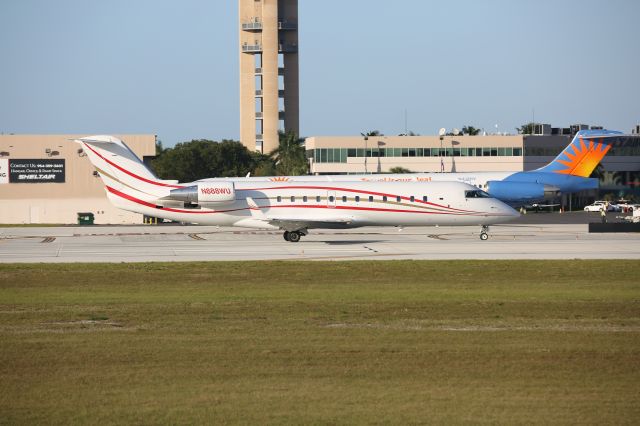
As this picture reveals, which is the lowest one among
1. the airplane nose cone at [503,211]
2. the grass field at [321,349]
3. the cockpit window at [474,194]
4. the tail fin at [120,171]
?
the grass field at [321,349]

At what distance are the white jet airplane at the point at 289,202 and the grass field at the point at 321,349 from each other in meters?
14.8

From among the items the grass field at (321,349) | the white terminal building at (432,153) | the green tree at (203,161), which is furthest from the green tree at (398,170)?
the grass field at (321,349)

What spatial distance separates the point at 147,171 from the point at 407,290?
2149 cm

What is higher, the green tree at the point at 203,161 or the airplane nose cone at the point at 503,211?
the green tree at the point at 203,161

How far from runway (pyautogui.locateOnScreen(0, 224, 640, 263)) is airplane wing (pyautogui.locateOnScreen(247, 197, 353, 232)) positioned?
0.83m

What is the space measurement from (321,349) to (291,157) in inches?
3609

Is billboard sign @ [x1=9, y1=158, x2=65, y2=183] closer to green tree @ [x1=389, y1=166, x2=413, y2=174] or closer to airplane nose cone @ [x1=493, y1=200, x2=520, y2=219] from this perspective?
green tree @ [x1=389, y1=166, x2=413, y2=174]

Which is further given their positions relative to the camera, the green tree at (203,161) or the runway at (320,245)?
the green tree at (203,161)

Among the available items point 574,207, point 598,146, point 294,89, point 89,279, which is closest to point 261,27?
point 294,89

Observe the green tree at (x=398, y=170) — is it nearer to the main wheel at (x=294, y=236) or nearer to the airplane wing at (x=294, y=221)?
the main wheel at (x=294, y=236)

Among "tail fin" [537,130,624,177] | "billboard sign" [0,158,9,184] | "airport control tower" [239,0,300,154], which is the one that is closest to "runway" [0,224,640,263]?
"tail fin" [537,130,624,177]

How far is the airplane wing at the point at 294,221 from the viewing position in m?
42.5

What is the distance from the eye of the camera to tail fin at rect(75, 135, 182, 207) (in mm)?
42531

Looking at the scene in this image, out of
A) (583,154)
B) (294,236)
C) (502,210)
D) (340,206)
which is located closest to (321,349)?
Answer: (340,206)
